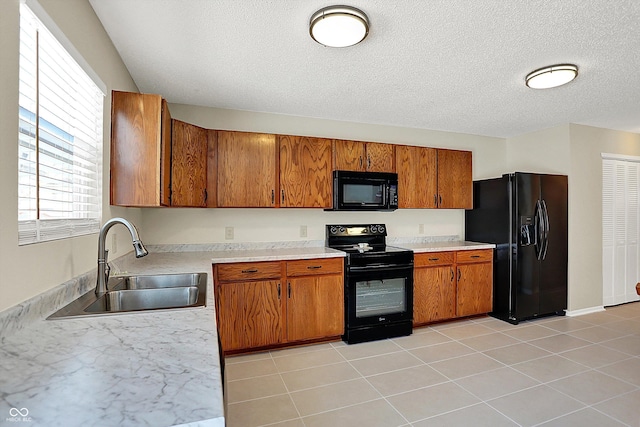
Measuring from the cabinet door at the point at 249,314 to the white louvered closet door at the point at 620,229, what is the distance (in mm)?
4352

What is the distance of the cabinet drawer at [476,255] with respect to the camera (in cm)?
371

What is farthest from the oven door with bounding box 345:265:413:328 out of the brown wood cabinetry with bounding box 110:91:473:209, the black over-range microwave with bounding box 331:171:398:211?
the brown wood cabinetry with bounding box 110:91:473:209

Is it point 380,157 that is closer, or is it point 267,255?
point 267,255

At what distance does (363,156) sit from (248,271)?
173 centimetres

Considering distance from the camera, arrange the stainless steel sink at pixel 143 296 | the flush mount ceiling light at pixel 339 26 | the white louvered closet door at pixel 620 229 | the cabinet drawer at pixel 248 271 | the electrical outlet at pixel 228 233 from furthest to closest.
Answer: the white louvered closet door at pixel 620 229, the electrical outlet at pixel 228 233, the cabinet drawer at pixel 248 271, the flush mount ceiling light at pixel 339 26, the stainless steel sink at pixel 143 296

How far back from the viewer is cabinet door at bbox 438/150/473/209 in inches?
156

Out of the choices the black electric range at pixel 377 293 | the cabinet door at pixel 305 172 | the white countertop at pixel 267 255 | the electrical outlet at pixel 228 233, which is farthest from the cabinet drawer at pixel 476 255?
the electrical outlet at pixel 228 233

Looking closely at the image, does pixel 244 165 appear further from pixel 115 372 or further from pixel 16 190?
pixel 115 372

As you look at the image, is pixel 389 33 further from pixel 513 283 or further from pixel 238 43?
pixel 513 283

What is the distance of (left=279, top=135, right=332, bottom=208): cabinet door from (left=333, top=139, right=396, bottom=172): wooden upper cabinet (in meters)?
0.12

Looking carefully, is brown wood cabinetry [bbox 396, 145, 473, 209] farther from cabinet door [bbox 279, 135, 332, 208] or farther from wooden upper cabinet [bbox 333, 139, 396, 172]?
cabinet door [bbox 279, 135, 332, 208]

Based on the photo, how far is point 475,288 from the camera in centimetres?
378

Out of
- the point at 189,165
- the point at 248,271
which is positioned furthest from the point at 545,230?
the point at 189,165

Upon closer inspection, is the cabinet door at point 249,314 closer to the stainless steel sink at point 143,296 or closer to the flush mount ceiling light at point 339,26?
the stainless steel sink at point 143,296
